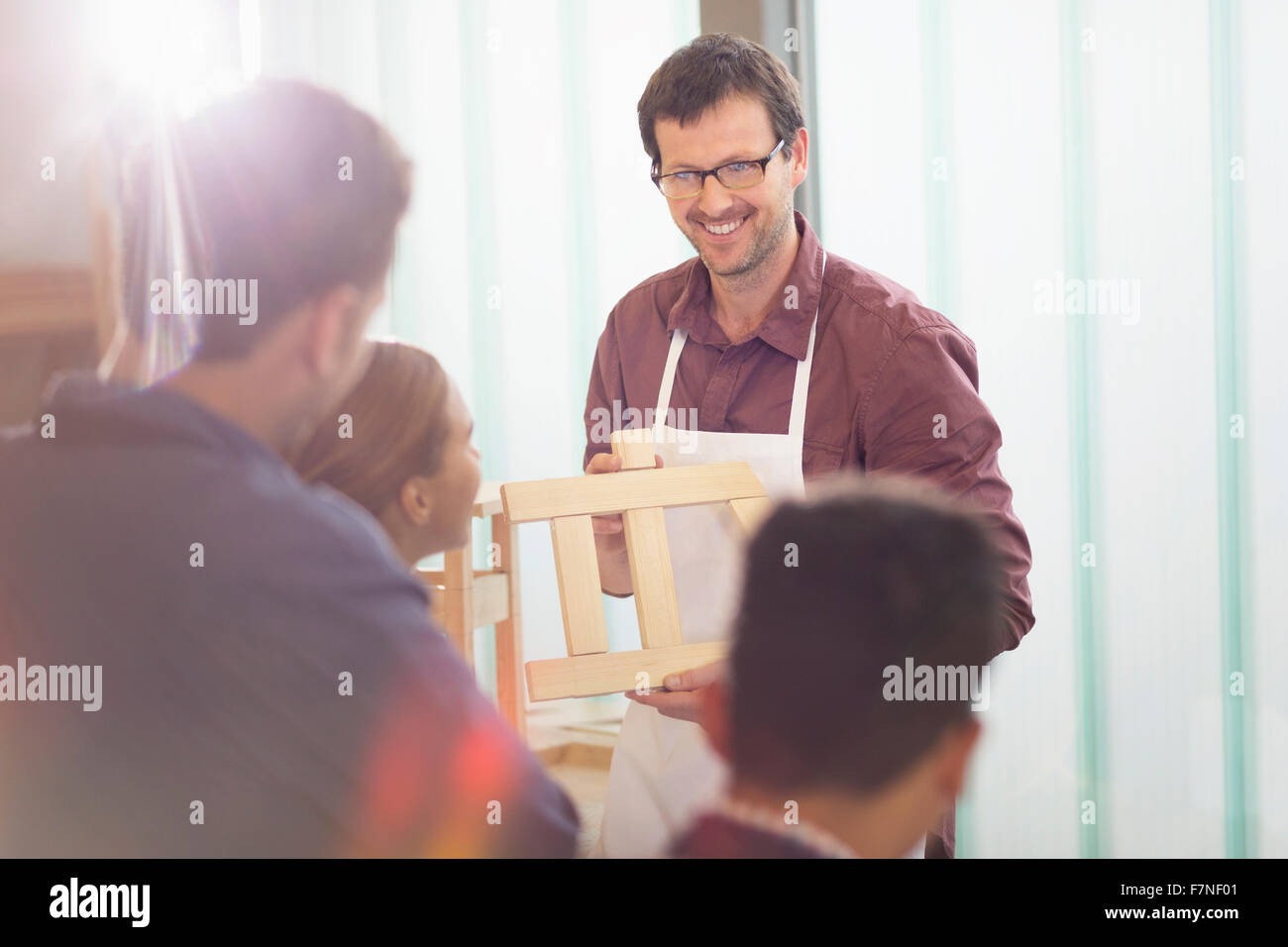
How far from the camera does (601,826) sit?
0.80 metres

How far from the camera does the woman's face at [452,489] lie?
2.12ft

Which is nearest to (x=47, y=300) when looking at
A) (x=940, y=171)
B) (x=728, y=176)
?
(x=728, y=176)

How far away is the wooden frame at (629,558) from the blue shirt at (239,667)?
0.10m

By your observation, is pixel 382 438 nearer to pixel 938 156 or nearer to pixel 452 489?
pixel 452 489

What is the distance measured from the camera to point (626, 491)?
76cm

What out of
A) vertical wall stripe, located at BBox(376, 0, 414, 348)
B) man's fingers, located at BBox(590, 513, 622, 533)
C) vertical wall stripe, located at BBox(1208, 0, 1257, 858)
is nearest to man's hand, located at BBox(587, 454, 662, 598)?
man's fingers, located at BBox(590, 513, 622, 533)

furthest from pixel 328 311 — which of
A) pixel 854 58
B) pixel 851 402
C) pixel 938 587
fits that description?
pixel 854 58

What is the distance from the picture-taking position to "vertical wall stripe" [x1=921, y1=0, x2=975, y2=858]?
1.37m

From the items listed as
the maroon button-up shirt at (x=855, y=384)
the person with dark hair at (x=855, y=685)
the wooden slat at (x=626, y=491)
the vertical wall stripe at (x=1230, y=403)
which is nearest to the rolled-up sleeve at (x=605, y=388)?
the maroon button-up shirt at (x=855, y=384)

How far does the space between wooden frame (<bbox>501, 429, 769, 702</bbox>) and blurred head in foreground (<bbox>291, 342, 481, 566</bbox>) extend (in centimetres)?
7

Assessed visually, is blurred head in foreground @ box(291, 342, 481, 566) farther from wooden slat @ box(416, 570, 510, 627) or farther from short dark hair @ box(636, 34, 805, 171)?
short dark hair @ box(636, 34, 805, 171)

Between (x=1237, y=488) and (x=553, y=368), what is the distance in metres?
0.93

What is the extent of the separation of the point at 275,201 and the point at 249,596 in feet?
0.72

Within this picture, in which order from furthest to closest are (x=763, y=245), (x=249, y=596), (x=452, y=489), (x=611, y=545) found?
(x=763, y=245)
(x=611, y=545)
(x=452, y=489)
(x=249, y=596)
